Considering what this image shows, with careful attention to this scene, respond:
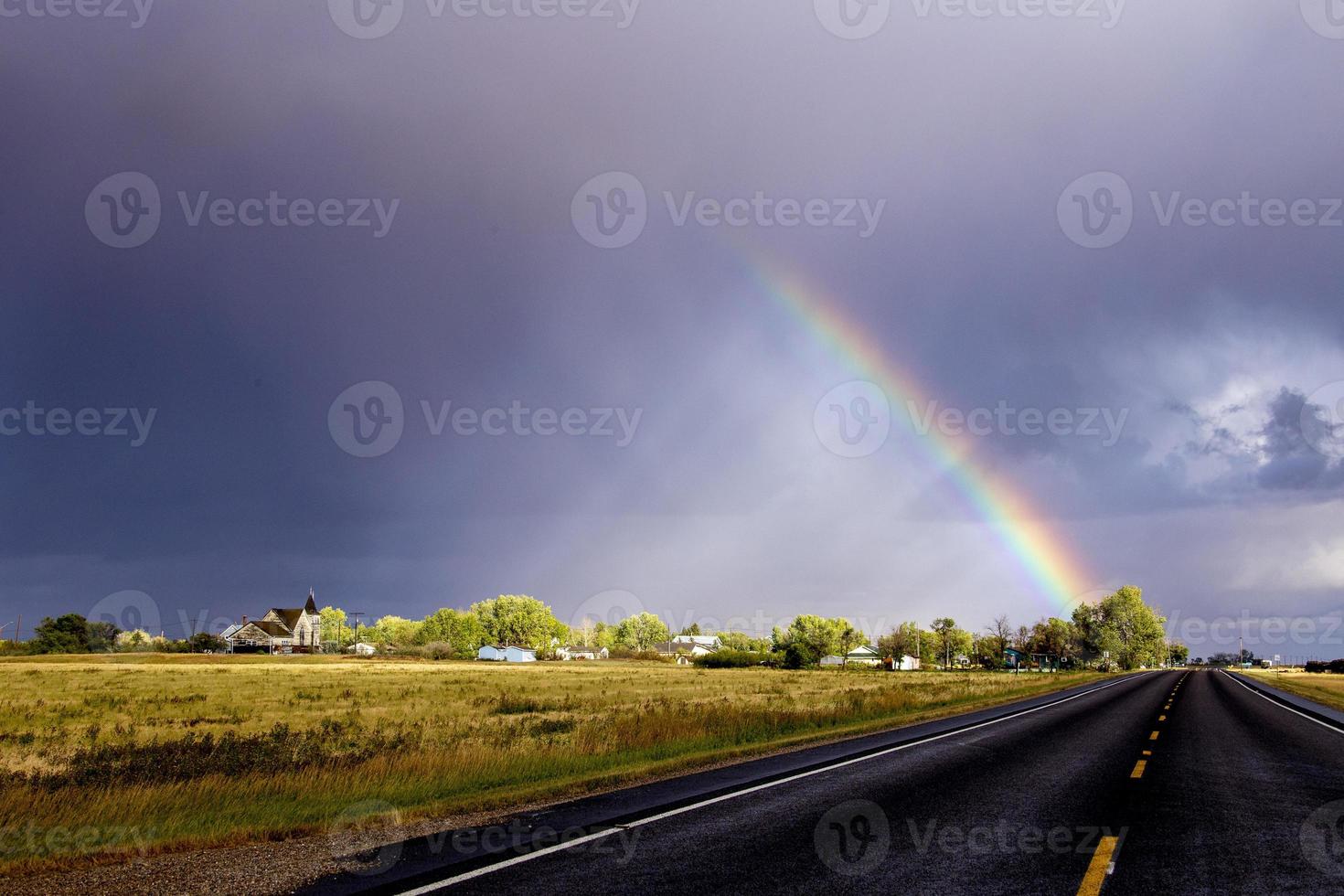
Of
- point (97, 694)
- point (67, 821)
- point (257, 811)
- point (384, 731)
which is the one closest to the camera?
point (67, 821)

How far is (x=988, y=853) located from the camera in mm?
8336

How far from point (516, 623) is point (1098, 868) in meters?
177

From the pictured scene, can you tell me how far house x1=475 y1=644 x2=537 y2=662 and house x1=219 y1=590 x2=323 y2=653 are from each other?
31.7 metres

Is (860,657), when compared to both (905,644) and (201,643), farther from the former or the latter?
(201,643)

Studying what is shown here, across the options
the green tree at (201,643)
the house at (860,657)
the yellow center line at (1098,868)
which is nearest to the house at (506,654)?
the green tree at (201,643)

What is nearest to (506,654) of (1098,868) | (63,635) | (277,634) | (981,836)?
(277,634)

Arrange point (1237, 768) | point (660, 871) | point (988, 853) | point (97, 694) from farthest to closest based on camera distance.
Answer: point (97, 694) < point (1237, 768) < point (988, 853) < point (660, 871)

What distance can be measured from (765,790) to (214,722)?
80.9ft

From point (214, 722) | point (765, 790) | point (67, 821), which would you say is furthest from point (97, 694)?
point (765, 790)

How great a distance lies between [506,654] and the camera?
160875mm

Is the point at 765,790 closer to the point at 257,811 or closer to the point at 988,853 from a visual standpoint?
the point at 988,853

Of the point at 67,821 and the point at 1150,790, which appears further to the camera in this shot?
the point at 1150,790

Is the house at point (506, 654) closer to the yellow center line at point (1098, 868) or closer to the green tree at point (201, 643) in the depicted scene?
the green tree at point (201, 643)

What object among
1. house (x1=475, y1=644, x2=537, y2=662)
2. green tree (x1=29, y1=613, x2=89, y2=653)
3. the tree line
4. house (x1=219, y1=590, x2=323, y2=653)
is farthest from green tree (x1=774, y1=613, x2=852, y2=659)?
green tree (x1=29, y1=613, x2=89, y2=653)
